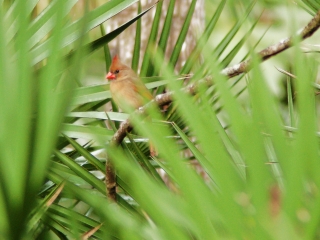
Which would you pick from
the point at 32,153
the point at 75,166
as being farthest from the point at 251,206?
the point at 75,166

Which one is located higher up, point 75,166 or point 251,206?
point 75,166

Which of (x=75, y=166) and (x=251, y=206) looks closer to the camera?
(x=251, y=206)

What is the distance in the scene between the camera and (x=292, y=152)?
318 mm

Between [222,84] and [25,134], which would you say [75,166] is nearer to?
[25,134]

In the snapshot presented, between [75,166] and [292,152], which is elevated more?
[75,166]

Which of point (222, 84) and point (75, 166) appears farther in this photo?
point (75, 166)

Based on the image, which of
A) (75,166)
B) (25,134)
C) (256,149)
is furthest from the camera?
(75,166)

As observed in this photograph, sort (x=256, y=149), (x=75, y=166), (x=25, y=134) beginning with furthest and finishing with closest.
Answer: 1. (x=75, y=166)
2. (x=25, y=134)
3. (x=256, y=149)

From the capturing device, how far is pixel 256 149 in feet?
1.04

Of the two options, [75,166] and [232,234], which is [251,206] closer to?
[232,234]

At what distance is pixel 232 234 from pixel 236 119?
0.21 feet

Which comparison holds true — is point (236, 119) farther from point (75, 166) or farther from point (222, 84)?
point (75, 166)

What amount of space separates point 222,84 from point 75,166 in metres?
0.65

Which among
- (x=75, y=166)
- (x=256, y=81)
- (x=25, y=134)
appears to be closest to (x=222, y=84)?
(x=256, y=81)
